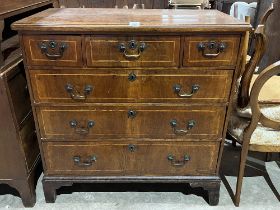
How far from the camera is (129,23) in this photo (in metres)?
1.38

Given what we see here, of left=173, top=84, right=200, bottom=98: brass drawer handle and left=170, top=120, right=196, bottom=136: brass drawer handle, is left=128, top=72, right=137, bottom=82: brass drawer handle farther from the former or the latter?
left=170, top=120, right=196, bottom=136: brass drawer handle

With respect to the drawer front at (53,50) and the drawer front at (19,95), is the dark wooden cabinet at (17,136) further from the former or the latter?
the drawer front at (53,50)

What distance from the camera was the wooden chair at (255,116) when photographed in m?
1.52

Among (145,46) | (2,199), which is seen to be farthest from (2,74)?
(2,199)

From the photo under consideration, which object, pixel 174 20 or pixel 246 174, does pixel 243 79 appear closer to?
pixel 174 20

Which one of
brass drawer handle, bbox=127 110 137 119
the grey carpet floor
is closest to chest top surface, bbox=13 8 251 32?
brass drawer handle, bbox=127 110 137 119

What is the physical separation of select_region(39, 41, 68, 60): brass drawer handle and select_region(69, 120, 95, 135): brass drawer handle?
0.38m

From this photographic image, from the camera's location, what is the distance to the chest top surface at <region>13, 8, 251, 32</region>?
1.31m

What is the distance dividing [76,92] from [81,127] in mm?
218

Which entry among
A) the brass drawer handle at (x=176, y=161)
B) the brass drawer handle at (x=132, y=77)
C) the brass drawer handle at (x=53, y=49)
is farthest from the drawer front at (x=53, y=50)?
the brass drawer handle at (x=176, y=161)

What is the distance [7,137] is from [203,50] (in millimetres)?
1146

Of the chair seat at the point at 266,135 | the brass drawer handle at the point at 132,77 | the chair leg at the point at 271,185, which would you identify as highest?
the brass drawer handle at the point at 132,77

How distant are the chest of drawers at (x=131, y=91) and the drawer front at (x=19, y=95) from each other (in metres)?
0.13

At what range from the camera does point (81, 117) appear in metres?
1.57
